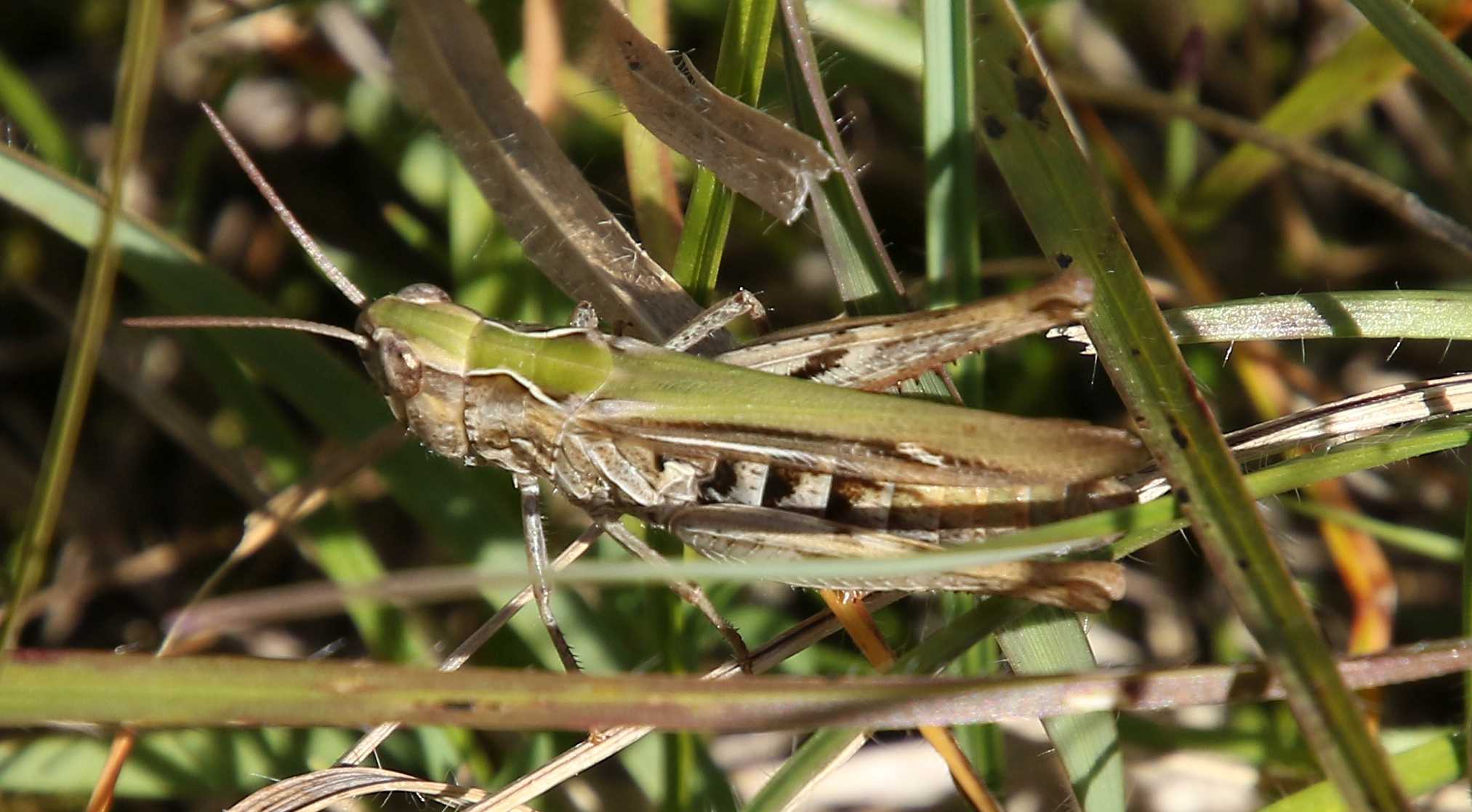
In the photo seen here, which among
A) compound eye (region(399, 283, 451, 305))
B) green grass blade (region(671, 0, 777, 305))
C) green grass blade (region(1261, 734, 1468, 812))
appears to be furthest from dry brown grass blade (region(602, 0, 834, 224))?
green grass blade (region(1261, 734, 1468, 812))

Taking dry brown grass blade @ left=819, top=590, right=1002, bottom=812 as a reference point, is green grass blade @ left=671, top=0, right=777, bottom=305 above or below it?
above

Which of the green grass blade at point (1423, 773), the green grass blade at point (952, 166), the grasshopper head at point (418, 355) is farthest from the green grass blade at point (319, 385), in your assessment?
the green grass blade at point (1423, 773)

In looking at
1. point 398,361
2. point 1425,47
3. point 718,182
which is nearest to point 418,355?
point 398,361

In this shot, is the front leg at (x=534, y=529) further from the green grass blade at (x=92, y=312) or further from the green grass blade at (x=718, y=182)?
the green grass blade at (x=92, y=312)

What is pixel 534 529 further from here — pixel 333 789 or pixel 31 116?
pixel 31 116

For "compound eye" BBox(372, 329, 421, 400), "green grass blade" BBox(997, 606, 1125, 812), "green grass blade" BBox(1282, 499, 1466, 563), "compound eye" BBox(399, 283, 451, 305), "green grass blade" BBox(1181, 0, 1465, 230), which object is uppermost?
"green grass blade" BBox(1181, 0, 1465, 230)

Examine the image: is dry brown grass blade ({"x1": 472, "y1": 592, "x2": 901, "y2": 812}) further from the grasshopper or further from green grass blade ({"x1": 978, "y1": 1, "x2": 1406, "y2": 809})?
green grass blade ({"x1": 978, "y1": 1, "x2": 1406, "y2": 809})
